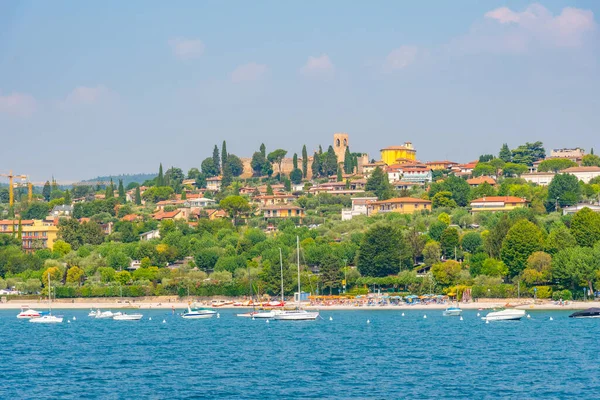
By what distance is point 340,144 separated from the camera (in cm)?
15625

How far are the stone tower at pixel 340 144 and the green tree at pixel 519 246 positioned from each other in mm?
80060

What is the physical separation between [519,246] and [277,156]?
262 ft

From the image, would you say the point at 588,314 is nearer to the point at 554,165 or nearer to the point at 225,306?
the point at 225,306

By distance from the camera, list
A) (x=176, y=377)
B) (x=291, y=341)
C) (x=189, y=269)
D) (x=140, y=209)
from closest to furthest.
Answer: (x=176, y=377) < (x=291, y=341) < (x=189, y=269) < (x=140, y=209)

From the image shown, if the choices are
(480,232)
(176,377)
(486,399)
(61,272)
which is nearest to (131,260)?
(61,272)

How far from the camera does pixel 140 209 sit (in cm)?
12925

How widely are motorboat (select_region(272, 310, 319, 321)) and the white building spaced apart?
4098cm

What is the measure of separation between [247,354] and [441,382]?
498 inches

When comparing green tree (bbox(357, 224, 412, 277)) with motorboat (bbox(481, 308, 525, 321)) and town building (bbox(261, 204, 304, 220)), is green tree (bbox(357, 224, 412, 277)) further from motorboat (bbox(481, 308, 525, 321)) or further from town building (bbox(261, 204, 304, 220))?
town building (bbox(261, 204, 304, 220))

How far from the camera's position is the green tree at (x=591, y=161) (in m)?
127

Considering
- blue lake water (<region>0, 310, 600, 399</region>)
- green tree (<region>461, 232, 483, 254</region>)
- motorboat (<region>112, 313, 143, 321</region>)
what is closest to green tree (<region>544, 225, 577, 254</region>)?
green tree (<region>461, 232, 483, 254</region>)

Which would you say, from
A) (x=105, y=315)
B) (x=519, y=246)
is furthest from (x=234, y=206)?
(x=519, y=246)

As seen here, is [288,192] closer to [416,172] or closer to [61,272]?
[416,172]

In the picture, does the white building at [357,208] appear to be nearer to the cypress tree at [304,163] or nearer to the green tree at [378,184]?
the green tree at [378,184]
